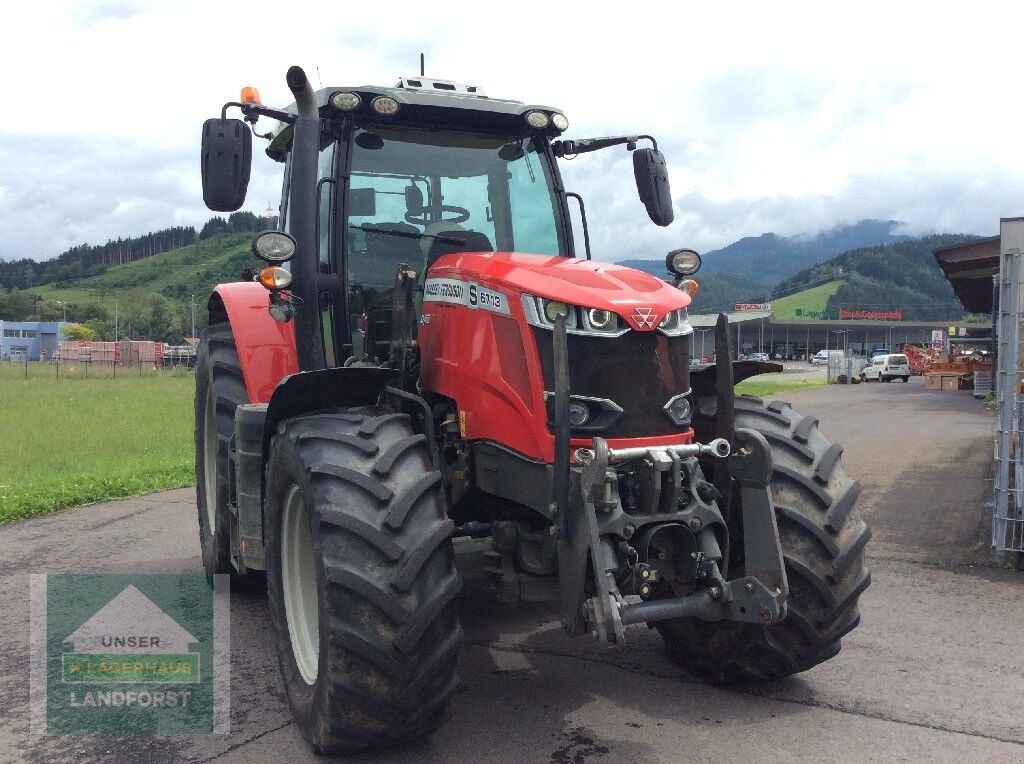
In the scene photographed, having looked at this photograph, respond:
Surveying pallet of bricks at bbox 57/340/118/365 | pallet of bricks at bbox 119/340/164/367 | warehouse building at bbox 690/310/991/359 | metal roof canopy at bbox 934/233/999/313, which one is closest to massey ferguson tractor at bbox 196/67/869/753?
metal roof canopy at bbox 934/233/999/313

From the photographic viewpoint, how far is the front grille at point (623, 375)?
3.76 metres

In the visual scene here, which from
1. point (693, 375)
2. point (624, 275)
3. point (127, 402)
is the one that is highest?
point (624, 275)

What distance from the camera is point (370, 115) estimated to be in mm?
4805

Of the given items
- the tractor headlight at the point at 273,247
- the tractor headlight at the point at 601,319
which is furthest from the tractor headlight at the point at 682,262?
the tractor headlight at the point at 273,247

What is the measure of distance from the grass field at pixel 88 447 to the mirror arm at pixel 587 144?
6.60 m

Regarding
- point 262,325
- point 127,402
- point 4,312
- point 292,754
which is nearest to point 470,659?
point 292,754

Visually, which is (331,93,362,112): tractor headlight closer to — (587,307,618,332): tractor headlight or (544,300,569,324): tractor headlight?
(544,300,569,324): tractor headlight

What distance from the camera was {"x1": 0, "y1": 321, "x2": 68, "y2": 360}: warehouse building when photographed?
107562mm

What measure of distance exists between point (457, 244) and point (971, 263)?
56.8 feet

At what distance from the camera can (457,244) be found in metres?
4.86

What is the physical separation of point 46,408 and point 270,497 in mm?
21441

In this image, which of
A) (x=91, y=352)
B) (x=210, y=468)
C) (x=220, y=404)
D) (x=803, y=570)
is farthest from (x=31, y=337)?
(x=803, y=570)

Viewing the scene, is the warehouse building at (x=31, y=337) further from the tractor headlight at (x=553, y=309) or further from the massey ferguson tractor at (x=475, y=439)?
the tractor headlight at (x=553, y=309)

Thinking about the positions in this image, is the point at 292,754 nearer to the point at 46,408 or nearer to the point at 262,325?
the point at 262,325
